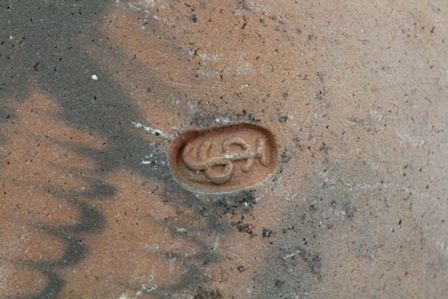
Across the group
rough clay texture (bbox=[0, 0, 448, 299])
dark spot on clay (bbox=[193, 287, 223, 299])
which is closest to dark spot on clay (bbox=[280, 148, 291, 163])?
rough clay texture (bbox=[0, 0, 448, 299])

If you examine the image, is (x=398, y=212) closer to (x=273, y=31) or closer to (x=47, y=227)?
(x=273, y=31)

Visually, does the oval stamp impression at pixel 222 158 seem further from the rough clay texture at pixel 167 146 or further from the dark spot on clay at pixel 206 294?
the dark spot on clay at pixel 206 294

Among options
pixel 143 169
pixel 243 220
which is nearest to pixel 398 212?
pixel 243 220

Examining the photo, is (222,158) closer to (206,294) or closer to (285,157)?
(285,157)

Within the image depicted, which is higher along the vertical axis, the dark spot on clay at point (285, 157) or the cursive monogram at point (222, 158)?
the dark spot on clay at point (285, 157)

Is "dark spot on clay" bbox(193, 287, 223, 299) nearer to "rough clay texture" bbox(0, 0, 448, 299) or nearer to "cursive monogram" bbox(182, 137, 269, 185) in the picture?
"rough clay texture" bbox(0, 0, 448, 299)

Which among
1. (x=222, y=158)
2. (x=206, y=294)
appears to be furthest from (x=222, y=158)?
(x=206, y=294)

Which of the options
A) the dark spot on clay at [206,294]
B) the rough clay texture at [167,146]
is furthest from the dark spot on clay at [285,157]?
the dark spot on clay at [206,294]
